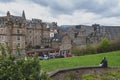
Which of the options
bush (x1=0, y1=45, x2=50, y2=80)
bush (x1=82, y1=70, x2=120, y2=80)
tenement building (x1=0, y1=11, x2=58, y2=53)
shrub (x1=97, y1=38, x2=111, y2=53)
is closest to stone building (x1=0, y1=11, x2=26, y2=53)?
tenement building (x1=0, y1=11, x2=58, y2=53)

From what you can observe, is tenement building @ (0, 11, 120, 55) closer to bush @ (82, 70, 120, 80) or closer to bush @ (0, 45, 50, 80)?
bush @ (82, 70, 120, 80)

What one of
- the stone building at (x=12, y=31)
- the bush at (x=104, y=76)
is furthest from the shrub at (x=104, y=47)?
the bush at (x=104, y=76)

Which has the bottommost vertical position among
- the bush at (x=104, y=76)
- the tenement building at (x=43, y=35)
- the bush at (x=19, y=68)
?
the bush at (x=104, y=76)

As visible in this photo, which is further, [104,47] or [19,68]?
[104,47]

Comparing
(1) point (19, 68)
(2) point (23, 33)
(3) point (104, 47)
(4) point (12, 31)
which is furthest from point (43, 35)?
(1) point (19, 68)

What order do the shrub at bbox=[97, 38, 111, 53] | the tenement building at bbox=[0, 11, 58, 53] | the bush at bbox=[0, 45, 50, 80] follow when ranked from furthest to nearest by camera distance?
the tenement building at bbox=[0, 11, 58, 53], the shrub at bbox=[97, 38, 111, 53], the bush at bbox=[0, 45, 50, 80]

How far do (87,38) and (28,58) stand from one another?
75.6 meters

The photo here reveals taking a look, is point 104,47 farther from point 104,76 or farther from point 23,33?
point 104,76

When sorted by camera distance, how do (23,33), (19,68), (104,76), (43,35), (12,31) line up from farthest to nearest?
(43,35), (23,33), (12,31), (104,76), (19,68)

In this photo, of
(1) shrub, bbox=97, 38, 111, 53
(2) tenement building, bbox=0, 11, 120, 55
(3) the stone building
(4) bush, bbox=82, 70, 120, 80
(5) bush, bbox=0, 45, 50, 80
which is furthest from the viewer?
(2) tenement building, bbox=0, 11, 120, 55

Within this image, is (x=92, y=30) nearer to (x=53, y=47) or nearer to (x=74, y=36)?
(x=74, y=36)

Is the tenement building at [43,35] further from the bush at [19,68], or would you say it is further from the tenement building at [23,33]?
the bush at [19,68]

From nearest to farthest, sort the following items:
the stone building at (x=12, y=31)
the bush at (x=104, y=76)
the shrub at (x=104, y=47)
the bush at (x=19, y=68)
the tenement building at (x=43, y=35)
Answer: the bush at (x=19, y=68) < the bush at (x=104, y=76) < the shrub at (x=104, y=47) < the stone building at (x=12, y=31) < the tenement building at (x=43, y=35)

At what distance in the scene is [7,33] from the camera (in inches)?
3137
